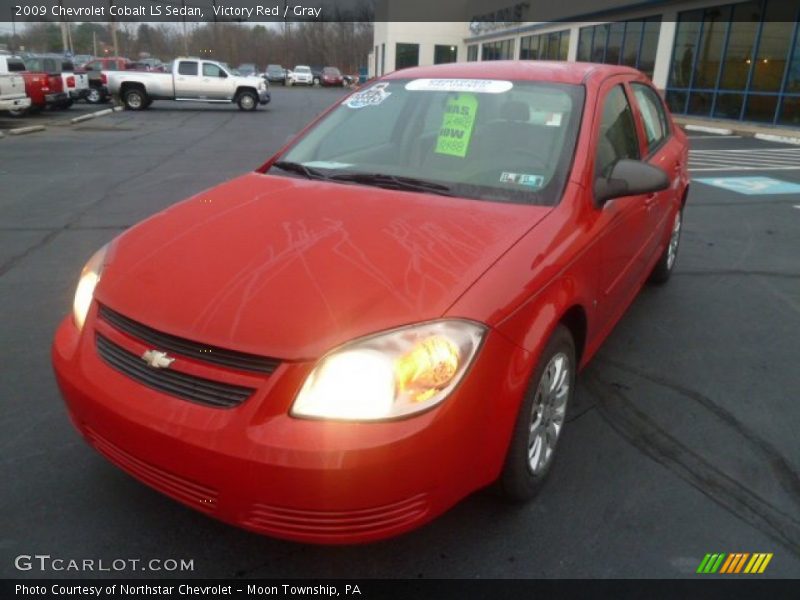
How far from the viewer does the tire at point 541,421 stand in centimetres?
225

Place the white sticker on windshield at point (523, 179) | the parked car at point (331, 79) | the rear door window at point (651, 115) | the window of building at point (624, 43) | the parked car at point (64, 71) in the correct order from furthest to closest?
1. the parked car at point (331, 79)
2. the window of building at point (624, 43)
3. the parked car at point (64, 71)
4. the rear door window at point (651, 115)
5. the white sticker on windshield at point (523, 179)

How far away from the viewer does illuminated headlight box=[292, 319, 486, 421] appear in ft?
6.03

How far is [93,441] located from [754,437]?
9.55ft

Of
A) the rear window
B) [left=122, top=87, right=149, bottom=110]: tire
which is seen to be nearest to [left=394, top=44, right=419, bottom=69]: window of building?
[left=122, top=87, right=149, bottom=110]: tire

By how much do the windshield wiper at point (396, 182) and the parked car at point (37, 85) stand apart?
17111 mm

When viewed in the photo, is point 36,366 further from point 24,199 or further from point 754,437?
point 24,199

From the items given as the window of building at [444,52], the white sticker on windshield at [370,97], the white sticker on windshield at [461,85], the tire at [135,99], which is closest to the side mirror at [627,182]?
the white sticker on windshield at [461,85]

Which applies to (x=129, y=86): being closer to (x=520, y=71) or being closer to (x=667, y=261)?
(x=667, y=261)

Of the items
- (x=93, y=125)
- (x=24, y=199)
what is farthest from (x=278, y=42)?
(x=24, y=199)

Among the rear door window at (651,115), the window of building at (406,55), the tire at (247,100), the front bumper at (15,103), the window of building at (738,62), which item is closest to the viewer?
the rear door window at (651,115)

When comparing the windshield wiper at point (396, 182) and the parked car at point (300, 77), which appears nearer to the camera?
the windshield wiper at point (396, 182)

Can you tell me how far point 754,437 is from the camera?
Answer: 304 cm

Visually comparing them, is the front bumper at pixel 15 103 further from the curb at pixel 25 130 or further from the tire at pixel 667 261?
the tire at pixel 667 261

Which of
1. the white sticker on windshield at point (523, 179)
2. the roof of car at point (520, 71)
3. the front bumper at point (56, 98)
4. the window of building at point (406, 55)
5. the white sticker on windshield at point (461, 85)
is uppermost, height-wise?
the window of building at point (406, 55)
